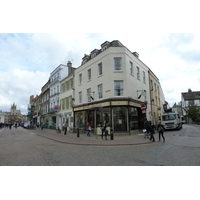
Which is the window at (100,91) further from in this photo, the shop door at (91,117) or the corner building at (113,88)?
the shop door at (91,117)

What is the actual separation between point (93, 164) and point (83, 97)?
1693 cm

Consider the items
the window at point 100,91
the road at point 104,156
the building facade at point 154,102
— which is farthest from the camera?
the building facade at point 154,102

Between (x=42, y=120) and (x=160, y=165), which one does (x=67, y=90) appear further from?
(x=160, y=165)

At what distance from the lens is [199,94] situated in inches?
2356

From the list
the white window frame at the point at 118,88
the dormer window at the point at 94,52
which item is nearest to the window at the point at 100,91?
the white window frame at the point at 118,88

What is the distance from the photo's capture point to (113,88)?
17.5 meters

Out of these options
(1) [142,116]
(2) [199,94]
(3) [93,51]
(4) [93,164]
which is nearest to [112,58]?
(3) [93,51]

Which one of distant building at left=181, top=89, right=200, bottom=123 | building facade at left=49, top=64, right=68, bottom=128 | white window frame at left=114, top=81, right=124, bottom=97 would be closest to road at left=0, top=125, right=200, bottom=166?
white window frame at left=114, top=81, right=124, bottom=97

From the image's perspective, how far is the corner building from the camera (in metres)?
17.1

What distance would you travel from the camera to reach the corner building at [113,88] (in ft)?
56.2

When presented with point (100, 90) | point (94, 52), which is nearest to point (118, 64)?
point (100, 90)

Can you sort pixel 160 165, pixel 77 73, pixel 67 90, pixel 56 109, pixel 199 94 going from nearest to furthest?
pixel 160 165
pixel 77 73
pixel 67 90
pixel 56 109
pixel 199 94

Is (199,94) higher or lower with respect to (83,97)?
higher

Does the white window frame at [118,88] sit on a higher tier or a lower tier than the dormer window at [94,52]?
lower
